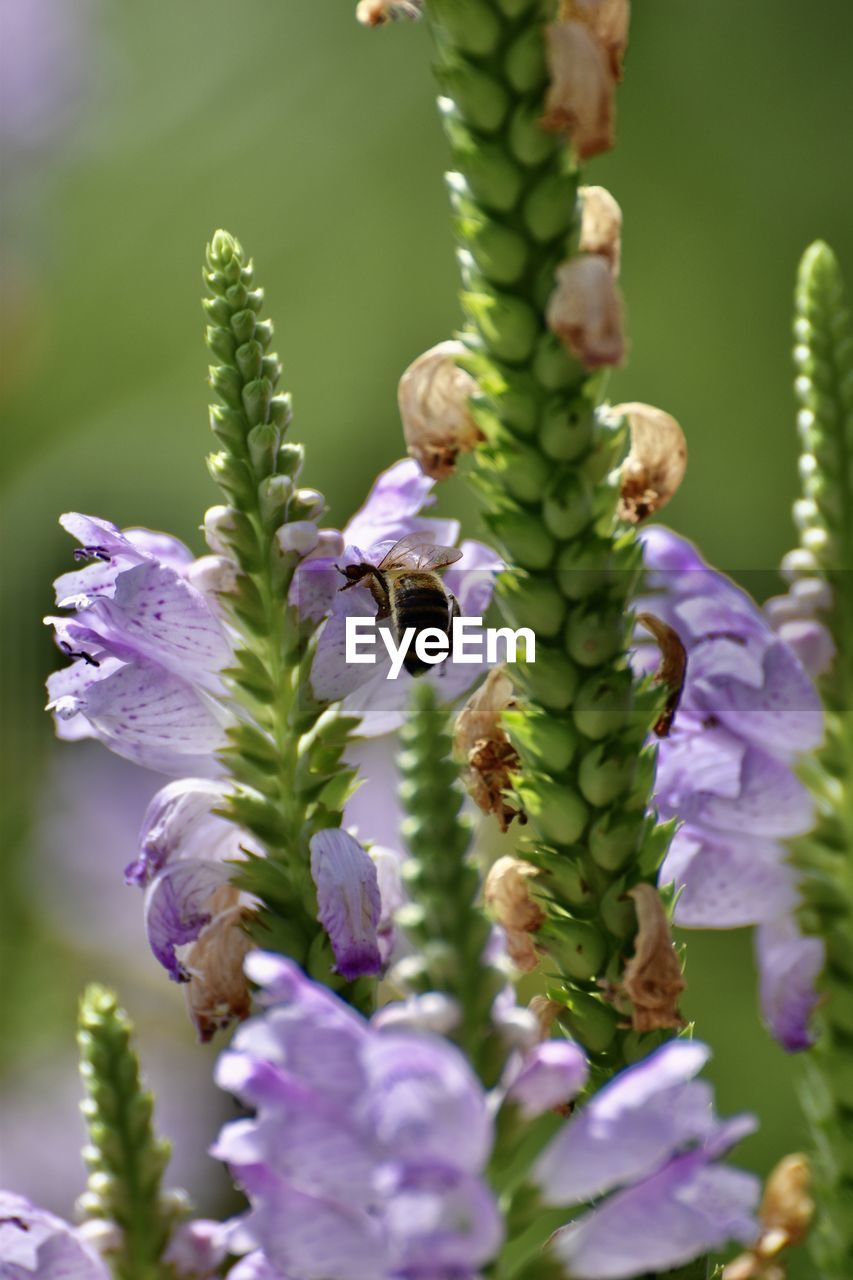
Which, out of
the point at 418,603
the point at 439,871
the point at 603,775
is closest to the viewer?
the point at 439,871

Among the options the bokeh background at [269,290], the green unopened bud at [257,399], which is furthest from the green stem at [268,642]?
the bokeh background at [269,290]

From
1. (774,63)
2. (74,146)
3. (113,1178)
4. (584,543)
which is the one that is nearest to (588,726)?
(584,543)

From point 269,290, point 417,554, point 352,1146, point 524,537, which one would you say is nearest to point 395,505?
point 417,554

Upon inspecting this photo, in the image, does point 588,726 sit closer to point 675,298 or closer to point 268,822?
point 268,822

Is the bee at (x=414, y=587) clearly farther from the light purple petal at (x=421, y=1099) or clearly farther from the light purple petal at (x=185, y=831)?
the light purple petal at (x=421, y=1099)

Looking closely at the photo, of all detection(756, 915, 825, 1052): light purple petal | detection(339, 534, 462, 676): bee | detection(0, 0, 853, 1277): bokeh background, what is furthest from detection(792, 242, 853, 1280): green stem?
detection(0, 0, 853, 1277): bokeh background

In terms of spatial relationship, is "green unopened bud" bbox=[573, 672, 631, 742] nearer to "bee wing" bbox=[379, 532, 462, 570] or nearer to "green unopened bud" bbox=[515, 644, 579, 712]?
"green unopened bud" bbox=[515, 644, 579, 712]

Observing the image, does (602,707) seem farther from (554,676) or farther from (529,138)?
(529,138)
